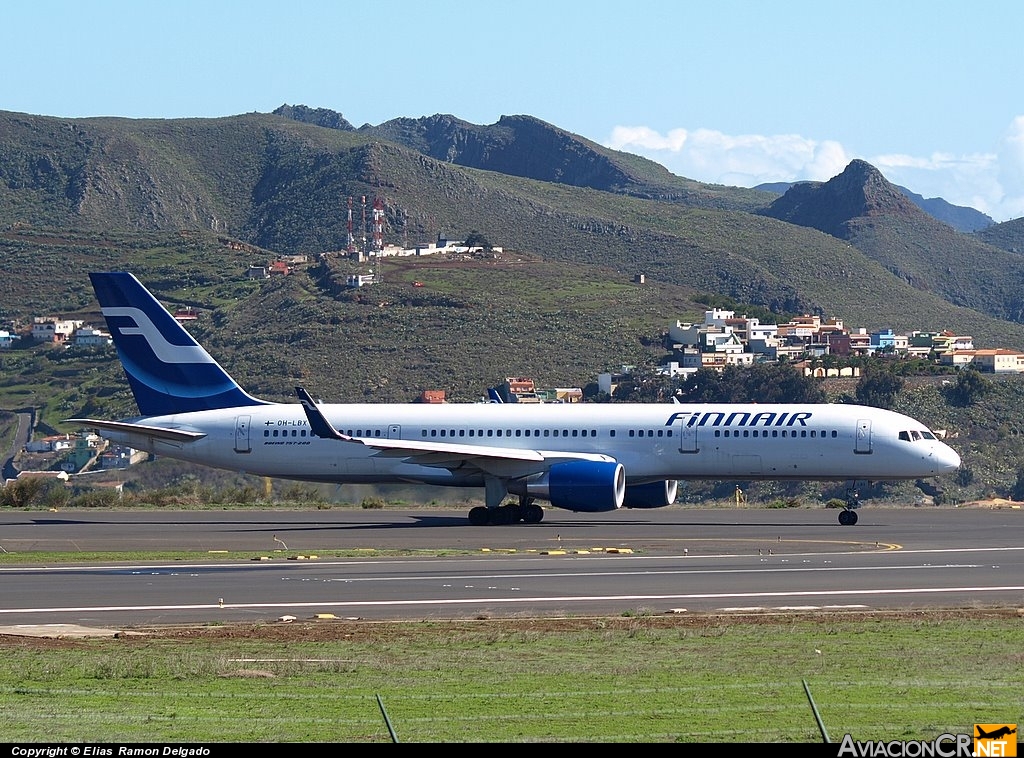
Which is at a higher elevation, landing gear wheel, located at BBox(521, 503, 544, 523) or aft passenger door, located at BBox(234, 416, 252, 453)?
aft passenger door, located at BBox(234, 416, 252, 453)

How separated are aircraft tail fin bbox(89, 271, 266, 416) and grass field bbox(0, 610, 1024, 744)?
84.3 feet

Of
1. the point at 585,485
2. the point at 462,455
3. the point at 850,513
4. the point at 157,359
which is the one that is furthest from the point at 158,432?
the point at 850,513

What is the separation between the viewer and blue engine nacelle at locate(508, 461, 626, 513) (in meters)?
39.9

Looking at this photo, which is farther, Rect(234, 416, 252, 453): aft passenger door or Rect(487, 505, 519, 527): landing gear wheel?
Rect(234, 416, 252, 453): aft passenger door

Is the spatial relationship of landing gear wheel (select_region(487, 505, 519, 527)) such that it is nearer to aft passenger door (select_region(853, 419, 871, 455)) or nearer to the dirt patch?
aft passenger door (select_region(853, 419, 871, 455))

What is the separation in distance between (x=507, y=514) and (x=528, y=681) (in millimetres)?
27012

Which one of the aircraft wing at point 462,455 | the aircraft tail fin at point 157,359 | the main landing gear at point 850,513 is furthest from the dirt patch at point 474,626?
the aircraft tail fin at point 157,359

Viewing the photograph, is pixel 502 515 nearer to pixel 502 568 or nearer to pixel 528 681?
pixel 502 568

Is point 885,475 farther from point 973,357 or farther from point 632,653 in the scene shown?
point 973,357

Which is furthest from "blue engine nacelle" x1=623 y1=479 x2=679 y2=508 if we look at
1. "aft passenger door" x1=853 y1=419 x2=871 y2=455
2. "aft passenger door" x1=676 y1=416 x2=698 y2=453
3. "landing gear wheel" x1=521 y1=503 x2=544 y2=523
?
"aft passenger door" x1=853 y1=419 x2=871 y2=455

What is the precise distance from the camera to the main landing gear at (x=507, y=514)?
41.8 metres

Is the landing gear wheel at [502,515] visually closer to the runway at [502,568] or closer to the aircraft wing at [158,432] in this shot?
the runway at [502,568]

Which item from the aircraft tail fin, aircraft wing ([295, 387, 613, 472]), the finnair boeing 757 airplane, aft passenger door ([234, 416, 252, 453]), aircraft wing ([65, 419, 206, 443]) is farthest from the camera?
the aircraft tail fin

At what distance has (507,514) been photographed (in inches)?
1651
